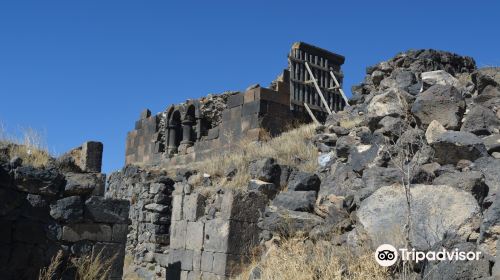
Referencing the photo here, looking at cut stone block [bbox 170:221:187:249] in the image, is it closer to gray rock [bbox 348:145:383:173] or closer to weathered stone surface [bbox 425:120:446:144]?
gray rock [bbox 348:145:383:173]

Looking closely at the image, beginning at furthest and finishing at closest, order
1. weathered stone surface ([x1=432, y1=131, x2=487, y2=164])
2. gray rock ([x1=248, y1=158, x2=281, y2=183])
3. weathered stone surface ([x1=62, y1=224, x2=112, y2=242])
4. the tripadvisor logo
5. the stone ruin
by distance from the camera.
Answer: the stone ruin, gray rock ([x1=248, y1=158, x2=281, y2=183]), weathered stone surface ([x1=62, y1=224, x2=112, y2=242]), weathered stone surface ([x1=432, y1=131, x2=487, y2=164]), the tripadvisor logo

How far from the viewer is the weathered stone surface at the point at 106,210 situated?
646cm

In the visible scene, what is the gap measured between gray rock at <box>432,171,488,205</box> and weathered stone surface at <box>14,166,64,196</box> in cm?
420

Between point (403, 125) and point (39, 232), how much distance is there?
15.3 ft

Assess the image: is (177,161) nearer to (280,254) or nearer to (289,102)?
(289,102)

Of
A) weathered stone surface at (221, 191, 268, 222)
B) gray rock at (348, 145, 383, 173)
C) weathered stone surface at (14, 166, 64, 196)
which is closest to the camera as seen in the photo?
weathered stone surface at (14, 166, 64, 196)

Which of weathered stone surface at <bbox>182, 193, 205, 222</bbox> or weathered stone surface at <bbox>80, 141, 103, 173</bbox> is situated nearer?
weathered stone surface at <bbox>80, 141, 103, 173</bbox>

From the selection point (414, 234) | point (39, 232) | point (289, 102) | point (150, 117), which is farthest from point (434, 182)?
point (150, 117)

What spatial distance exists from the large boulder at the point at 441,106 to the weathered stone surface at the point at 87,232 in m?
4.16

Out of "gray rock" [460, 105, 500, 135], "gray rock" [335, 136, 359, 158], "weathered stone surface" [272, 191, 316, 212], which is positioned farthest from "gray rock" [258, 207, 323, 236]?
"gray rock" [460, 105, 500, 135]

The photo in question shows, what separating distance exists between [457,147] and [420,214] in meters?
1.18

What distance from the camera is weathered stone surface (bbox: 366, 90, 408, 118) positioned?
7707mm

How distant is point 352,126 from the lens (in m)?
8.82

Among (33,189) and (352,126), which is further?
(352,126)
